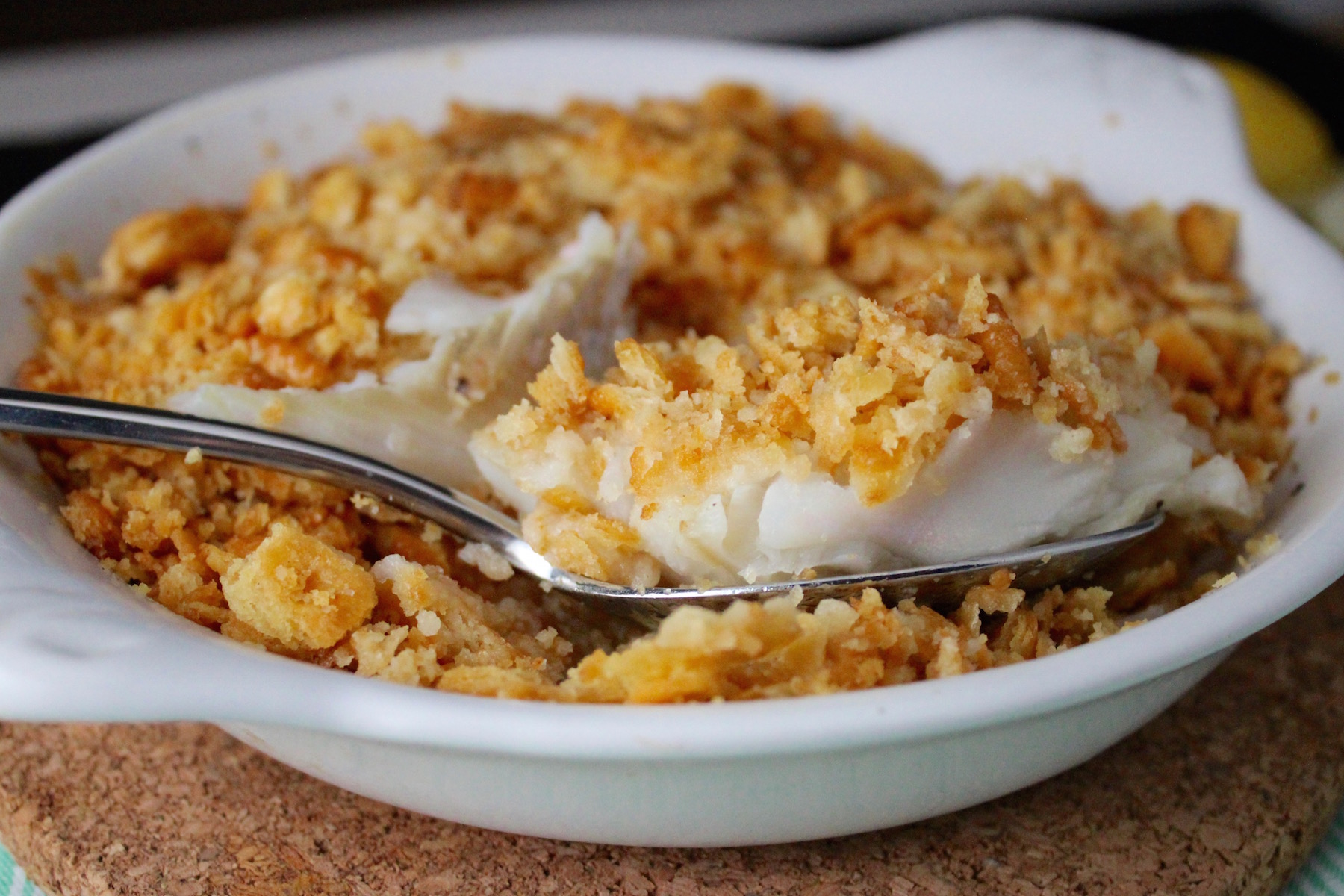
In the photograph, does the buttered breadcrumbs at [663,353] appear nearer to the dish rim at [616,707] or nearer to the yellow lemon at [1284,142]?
the dish rim at [616,707]

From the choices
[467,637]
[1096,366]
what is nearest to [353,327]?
[467,637]

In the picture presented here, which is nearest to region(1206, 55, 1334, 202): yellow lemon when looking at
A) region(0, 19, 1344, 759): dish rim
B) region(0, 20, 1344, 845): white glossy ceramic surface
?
region(0, 20, 1344, 845): white glossy ceramic surface

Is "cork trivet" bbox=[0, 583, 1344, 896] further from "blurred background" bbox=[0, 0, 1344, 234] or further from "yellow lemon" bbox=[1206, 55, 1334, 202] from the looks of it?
"blurred background" bbox=[0, 0, 1344, 234]

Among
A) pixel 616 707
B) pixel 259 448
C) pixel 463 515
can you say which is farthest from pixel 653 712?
pixel 259 448

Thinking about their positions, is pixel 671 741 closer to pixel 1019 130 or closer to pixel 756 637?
pixel 756 637

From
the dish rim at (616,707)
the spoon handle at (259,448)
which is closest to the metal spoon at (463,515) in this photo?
the spoon handle at (259,448)
